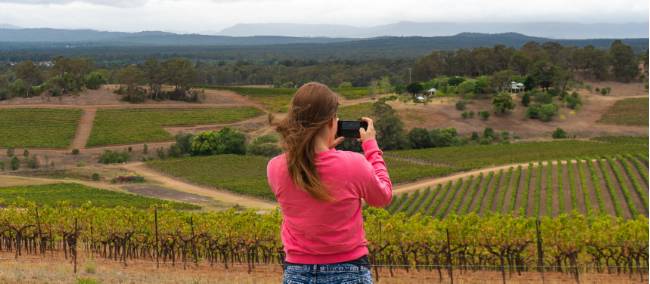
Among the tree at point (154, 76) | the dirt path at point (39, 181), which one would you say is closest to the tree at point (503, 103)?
the tree at point (154, 76)

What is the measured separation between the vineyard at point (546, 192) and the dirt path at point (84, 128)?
38408mm

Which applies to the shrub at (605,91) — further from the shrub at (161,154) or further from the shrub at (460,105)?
the shrub at (161,154)

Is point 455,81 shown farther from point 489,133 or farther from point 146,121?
point 146,121

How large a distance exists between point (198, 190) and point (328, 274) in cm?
4771

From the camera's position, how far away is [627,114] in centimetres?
8250

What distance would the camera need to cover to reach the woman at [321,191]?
486cm

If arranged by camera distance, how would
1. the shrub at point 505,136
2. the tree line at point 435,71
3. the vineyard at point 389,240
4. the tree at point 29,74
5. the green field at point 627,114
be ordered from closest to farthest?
the vineyard at point 389,240 → the shrub at point 505,136 → the green field at point 627,114 → the tree line at point 435,71 → the tree at point 29,74

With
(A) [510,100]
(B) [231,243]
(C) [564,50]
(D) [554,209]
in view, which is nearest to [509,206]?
(D) [554,209]

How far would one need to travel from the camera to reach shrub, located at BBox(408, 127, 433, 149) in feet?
235

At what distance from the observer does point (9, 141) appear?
72.7 meters

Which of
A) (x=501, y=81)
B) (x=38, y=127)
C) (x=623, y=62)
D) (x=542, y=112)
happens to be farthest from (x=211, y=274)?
(x=623, y=62)

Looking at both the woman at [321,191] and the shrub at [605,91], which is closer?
the woman at [321,191]

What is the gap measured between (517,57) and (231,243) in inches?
3360

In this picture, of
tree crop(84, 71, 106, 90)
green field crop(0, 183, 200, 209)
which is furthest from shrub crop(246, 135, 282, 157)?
tree crop(84, 71, 106, 90)
